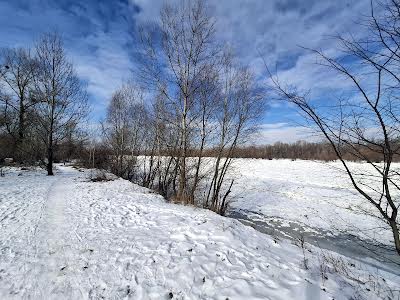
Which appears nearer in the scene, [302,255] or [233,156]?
[302,255]

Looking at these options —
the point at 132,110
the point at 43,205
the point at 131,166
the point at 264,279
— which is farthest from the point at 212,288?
the point at 132,110

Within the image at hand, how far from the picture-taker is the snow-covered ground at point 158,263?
12.8 feet

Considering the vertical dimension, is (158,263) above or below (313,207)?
above

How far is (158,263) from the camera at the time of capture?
185 inches

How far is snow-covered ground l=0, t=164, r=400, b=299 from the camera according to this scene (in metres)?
3.89

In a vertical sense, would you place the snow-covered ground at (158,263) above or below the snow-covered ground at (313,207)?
above

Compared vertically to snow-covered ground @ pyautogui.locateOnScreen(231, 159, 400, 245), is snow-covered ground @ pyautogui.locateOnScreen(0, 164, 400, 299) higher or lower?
higher

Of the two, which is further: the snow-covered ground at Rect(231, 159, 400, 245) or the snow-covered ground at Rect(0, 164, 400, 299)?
the snow-covered ground at Rect(231, 159, 400, 245)

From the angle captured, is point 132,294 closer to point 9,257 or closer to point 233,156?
point 9,257

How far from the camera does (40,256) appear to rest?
4.75m

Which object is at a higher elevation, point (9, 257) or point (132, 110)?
point (132, 110)

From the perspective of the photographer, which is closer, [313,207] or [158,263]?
[158,263]

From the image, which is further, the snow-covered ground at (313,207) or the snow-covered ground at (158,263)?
the snow-covered ground at (313,207)

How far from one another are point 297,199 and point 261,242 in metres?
11.9
